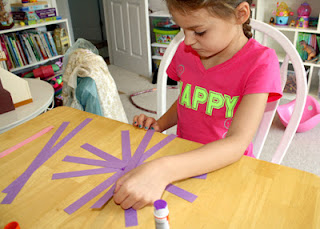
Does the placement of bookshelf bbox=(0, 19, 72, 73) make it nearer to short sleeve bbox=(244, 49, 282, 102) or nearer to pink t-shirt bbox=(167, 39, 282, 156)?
pink t-shirt bbox=(167, 39, 282, 156)

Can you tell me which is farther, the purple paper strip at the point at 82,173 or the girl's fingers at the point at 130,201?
the purple paper strip at the point at 82,173

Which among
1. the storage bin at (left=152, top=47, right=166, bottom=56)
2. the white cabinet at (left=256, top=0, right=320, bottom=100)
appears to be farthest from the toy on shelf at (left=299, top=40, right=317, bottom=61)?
the storage bin at (left=152, top=47, right=166, bottom=56)

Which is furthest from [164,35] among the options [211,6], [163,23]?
[211,6]

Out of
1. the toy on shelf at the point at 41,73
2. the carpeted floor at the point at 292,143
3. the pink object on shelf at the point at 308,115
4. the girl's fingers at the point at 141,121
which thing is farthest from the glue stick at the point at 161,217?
the toy on shelf at the point at 41,73

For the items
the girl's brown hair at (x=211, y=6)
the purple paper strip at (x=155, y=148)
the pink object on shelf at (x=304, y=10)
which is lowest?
the purple paper strip at (x=155, y=148)

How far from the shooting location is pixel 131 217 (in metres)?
0.58

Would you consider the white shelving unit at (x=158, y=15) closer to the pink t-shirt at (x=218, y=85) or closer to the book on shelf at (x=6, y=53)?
the book on shelf at (x=6, y=53)

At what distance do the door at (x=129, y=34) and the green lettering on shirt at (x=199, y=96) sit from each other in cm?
262

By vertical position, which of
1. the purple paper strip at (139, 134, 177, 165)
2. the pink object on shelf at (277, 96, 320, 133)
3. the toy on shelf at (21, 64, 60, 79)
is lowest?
the pink object on shelf at (277, 96, 320, 133)

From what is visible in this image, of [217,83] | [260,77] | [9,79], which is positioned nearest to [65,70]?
[9,79]

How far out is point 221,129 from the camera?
3.24 feet

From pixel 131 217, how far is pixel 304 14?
8.82 feet

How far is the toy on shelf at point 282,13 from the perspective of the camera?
2734mm

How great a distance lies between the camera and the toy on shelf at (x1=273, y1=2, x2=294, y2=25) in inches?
108
